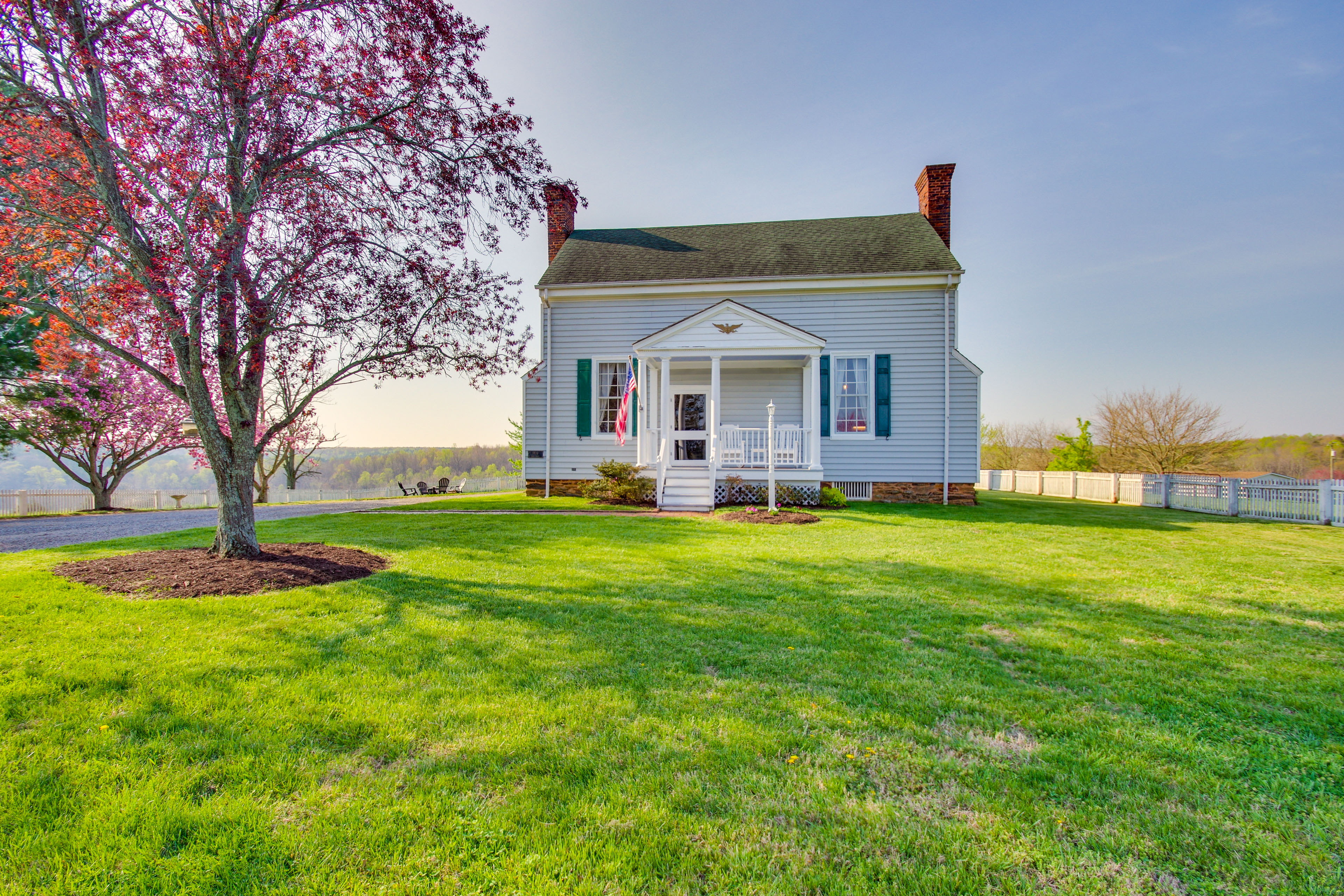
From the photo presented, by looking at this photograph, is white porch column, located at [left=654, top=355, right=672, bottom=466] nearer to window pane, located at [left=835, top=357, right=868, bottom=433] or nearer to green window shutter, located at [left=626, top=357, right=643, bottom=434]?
green window shutter, located at [left=626, top=357, right=643, bottom=434]

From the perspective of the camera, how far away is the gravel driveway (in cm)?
773

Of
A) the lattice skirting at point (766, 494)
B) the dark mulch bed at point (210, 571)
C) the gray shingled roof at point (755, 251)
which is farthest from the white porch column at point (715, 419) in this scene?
the dark mulch bed at point (210, 571)

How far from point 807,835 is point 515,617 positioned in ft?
9.37

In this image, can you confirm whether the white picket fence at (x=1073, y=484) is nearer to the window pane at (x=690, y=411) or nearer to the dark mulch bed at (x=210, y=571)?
the window pane at (x=690, y=411)

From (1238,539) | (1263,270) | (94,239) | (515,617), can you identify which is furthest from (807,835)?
(1263,270)

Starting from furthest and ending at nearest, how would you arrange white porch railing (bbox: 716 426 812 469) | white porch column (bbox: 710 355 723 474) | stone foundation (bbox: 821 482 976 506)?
1. stone foundation (bbox: 821 482 976 506)
2. white porch railing (bbox: 716 426 812 469)
3. white porch column (bbox: 710 355 723 474)

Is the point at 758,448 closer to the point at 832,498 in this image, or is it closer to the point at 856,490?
the point at 832,498

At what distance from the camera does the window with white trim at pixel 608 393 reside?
14.1 metres

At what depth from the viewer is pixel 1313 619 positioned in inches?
169

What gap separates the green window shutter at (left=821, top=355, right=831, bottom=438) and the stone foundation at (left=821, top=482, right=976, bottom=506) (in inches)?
54.2

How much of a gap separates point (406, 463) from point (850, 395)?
1931 inches

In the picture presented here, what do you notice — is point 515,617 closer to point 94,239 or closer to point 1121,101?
point 94,239

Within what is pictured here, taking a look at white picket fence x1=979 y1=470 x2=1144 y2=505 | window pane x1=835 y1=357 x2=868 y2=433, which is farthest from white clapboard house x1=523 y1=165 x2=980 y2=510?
white picket fence x1=979 y1=470 x2=1144 y2=505

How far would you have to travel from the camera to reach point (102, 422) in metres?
15.0
